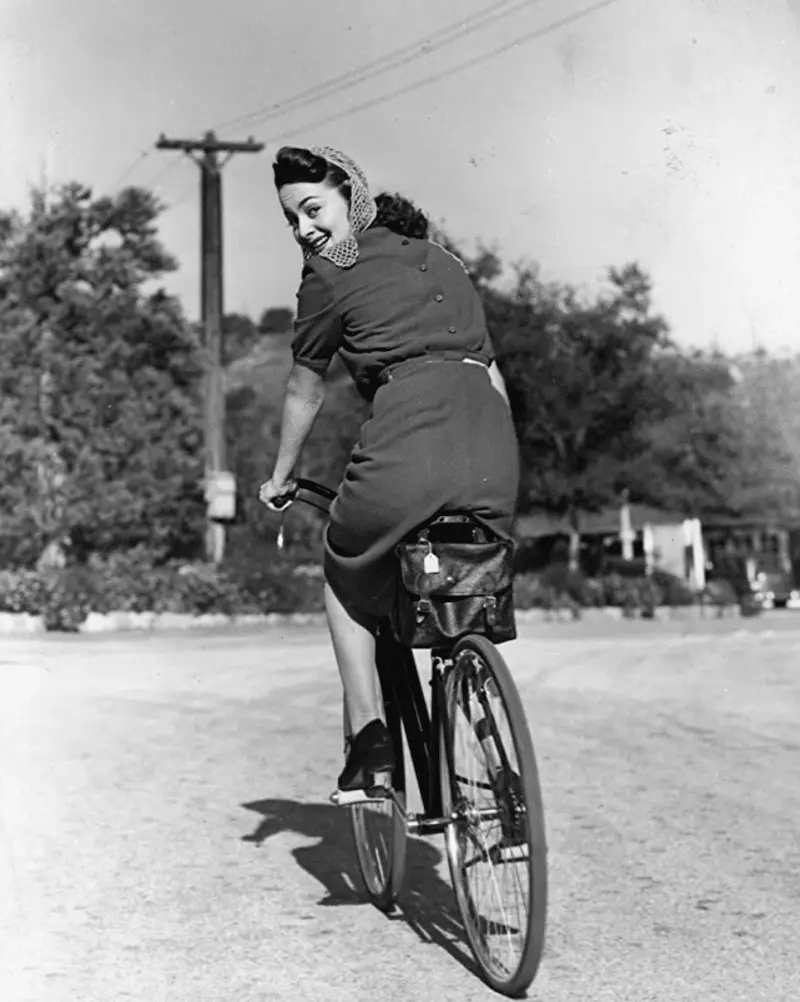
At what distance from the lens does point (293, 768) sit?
7746mm

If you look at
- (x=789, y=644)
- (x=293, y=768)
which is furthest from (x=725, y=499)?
(x=293, y=768)

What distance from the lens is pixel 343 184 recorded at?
163 inches

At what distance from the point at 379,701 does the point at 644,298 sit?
114ft

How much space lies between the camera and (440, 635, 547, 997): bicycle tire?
11.3ft

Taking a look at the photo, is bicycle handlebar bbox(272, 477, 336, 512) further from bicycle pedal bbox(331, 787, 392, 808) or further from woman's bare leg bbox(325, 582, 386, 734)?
bicycle pedal bbox(331, 787, 392, 808)

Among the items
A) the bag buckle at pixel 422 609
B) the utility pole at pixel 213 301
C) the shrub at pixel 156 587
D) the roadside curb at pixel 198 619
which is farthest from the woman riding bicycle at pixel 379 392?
the utility pole at pixel 213 301

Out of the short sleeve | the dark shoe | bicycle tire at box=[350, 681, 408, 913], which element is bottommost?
bicycle tire at box=[350, 681, 408, 913]

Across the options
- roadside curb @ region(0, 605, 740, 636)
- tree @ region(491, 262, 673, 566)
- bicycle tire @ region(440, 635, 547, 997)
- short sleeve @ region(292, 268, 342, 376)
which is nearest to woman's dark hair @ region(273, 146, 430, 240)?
short sleeve @ region(292, 268, 342, 376)

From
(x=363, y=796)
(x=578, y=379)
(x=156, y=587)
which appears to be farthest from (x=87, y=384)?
(x=363, y=796)

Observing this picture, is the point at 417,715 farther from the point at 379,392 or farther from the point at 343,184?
the point at 343,184

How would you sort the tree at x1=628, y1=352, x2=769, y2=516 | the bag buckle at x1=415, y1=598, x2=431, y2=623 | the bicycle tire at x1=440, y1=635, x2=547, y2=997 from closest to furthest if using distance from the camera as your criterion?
the bicycle tire at x1=440, y1=635, x2=547, y2=997, the bag buckle at x1=415, y1=598, x2=431, y2=623, the tree at x1=628, y1=352, x2=769, y2=516

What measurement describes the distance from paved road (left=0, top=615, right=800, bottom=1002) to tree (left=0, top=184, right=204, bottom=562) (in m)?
16.9

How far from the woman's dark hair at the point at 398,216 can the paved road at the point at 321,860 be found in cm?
165

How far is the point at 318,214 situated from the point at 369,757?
4.12ft
